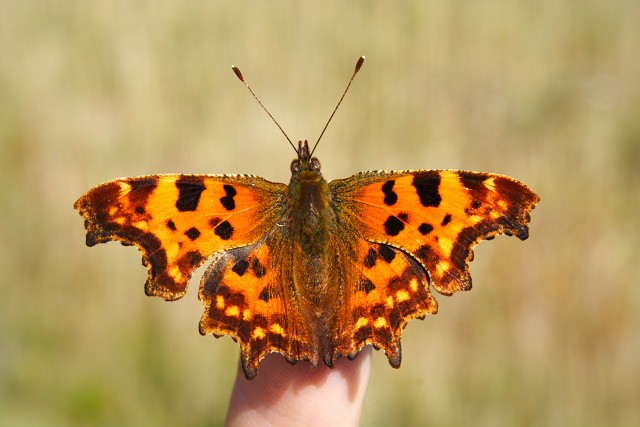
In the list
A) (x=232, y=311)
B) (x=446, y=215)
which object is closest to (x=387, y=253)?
(x=446, y=215)

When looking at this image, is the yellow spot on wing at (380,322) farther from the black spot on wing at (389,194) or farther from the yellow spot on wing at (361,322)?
the black spot on wing at (389,194)

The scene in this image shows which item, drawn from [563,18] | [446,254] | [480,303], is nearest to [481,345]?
[480,303]

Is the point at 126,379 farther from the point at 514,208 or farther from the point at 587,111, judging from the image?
the point at 587,111

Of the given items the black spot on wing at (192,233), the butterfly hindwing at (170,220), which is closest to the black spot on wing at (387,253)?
the butterfly hindwing at (170,220)

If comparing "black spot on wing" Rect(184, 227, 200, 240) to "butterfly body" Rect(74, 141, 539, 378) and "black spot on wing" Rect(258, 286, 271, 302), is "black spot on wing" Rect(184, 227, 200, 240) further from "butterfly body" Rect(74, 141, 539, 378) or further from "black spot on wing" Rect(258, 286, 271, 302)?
"black spot on wing" Rect(258, 286, 271, 302)

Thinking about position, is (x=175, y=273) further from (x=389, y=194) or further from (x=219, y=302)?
(x=389, y=194)

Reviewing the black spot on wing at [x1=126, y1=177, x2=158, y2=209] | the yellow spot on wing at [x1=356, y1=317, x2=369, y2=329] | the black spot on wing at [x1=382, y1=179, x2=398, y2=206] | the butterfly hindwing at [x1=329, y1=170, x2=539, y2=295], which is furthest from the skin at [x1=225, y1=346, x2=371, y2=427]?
the black spot on wing at [x1=126, y1=177, x2=158, y2=209]

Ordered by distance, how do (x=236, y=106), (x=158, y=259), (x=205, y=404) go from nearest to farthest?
(x=158, y=259)
(x=205, y=404)
(x=236, y=106)
